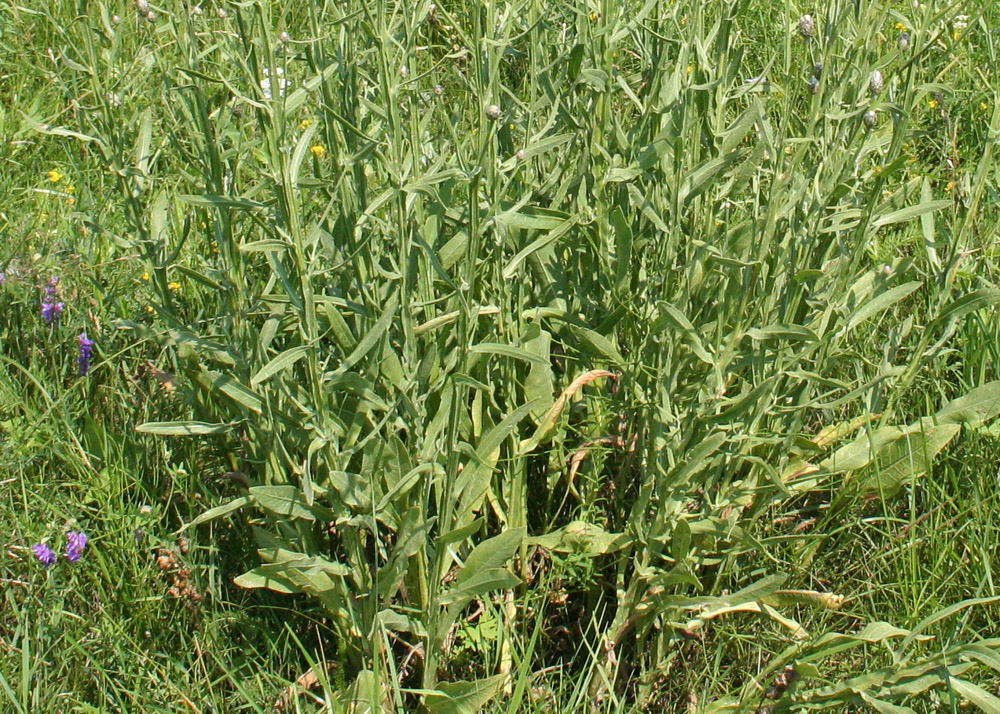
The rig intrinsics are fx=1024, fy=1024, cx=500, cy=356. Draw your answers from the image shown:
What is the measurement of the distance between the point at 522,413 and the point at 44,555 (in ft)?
3.42

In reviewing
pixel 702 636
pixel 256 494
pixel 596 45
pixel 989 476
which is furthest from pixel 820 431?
pixel 256 494

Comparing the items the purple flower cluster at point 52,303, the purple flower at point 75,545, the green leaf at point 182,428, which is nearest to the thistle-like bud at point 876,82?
the green leaf at point 182,428

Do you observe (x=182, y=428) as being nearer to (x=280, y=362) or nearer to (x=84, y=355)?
(x=280, y=362)

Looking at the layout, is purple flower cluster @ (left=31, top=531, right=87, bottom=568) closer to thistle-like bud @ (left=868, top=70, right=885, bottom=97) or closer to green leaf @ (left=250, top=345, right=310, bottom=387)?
green leaf @ (left=250, top=345, right=310, bottom=387)

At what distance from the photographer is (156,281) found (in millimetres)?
1885

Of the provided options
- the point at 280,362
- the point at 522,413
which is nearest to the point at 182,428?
the point at 280,362

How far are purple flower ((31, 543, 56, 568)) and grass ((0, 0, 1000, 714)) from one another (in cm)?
3

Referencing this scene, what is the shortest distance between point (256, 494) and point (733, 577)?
3.30ft

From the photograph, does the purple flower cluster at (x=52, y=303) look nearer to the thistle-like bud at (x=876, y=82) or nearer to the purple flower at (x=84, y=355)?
the purple flower at (x=84, y=355)

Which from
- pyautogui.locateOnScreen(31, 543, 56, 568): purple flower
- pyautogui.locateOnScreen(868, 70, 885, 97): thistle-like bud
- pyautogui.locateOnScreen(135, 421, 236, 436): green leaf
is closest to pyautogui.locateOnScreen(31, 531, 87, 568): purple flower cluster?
pyautogui.locateOnScreen(31, 543, 56, 568): purple flower

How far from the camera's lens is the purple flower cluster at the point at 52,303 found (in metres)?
2.59

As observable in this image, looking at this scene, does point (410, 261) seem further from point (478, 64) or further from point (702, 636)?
point (702, 636)

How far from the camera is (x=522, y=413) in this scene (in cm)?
167

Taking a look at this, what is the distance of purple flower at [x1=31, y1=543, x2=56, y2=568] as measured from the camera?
2.02 m
